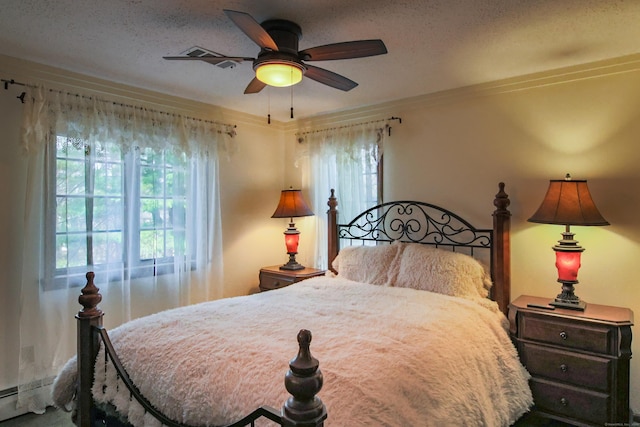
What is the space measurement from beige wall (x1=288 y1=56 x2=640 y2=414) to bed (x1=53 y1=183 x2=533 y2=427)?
0.25 meters

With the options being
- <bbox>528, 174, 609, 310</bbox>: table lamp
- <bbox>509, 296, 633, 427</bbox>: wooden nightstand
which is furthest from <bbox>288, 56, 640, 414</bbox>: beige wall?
<bbox>509, 296, 633, 427</bbox>: wooden nightstand

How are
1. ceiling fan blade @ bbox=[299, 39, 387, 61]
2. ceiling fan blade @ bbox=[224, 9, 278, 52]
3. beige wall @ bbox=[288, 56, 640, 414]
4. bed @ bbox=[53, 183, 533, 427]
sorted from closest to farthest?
bed @ bbox=[53, 183, 533, 427] → ceiling fan blade @ bbox=[224, 9, 278, 52] → ceiling fan blade @ bbox=[299, 39, 387, 61] → beige wall @ bbox=[288, 56, 640, 414]

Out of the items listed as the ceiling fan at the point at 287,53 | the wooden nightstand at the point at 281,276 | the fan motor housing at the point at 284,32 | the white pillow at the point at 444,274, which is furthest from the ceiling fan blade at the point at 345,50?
the wooden nightstand at the point at 281,276

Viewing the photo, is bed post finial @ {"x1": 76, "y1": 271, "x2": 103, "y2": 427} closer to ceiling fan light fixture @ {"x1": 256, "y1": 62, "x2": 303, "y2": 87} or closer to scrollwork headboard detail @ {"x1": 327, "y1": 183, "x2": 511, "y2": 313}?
ceiling fan light fixture @ {"x1": 256, "y1": 62, "x2": 303, "y2": 87}

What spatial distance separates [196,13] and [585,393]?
121 inches

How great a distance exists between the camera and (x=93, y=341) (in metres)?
1.96

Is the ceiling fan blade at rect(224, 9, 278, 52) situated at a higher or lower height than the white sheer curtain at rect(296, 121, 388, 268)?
higher

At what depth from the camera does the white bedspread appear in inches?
57.4

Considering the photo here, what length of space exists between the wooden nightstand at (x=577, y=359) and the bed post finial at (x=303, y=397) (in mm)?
1984

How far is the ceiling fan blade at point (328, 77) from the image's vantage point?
2221 mm

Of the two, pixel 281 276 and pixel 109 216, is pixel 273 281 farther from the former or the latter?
pixel 109 216

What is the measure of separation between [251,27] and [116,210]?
82.3 inches

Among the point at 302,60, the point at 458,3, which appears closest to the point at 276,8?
the point at 302,60

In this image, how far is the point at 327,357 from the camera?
1.66 m
